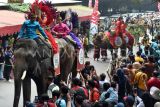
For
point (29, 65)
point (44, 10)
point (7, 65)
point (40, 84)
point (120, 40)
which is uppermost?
point (44, 10)

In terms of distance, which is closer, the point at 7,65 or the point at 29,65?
the point at 29,65

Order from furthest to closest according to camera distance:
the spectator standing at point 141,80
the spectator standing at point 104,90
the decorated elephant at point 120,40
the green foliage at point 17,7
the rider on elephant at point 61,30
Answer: the green foliage at point 17,7, the decorated elephant at point 120,40, the rider on elephant at point 61,30, the spectator standing at point 141,80, the spectator standing at point 104,90

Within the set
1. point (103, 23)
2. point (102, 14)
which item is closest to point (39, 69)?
point (103, 23)

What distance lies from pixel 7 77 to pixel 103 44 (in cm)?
742

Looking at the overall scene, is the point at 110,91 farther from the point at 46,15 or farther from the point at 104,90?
the point at 46,15

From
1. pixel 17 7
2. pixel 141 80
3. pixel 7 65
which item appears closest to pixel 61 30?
pixel 141 80

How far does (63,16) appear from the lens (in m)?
16.4

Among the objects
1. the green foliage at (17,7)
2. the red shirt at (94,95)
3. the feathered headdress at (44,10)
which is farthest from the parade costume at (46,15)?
the green foliage at (17,7)

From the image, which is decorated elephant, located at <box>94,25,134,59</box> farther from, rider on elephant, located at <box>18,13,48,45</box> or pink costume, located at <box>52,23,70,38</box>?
rider on elephant, located at <box>18,13,48,45</box>

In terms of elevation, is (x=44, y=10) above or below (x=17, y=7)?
above

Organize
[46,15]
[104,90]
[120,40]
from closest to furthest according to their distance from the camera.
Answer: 1. [104,90]
2. [46,15]
3. [120,40]

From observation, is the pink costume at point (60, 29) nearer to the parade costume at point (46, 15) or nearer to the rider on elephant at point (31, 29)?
the parade costume at point (46, 15)

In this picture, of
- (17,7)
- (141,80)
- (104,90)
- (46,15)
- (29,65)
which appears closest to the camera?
(104,90)

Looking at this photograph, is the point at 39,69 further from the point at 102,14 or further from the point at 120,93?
the point at 102,14
